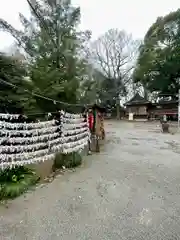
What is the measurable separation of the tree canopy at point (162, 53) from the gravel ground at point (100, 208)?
77.4 ft

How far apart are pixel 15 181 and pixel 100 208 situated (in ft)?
5.13

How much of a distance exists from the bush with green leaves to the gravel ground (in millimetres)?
198

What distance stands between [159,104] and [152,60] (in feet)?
18.0

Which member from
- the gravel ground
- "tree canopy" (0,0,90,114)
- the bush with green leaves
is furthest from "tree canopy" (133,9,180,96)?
the bush with green leaves

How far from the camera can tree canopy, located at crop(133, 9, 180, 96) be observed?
87.7ft

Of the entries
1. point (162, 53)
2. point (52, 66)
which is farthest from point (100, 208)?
point (162, 53)

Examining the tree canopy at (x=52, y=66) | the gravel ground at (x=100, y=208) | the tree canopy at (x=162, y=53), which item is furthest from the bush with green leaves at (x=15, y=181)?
the tree canopy at (x=162, y=53)

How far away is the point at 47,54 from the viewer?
7.92 m

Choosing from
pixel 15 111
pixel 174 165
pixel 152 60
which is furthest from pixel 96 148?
pixel 152 60

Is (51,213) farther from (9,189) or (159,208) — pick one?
(159,208)

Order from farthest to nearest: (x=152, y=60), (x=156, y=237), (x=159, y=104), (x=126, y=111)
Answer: (x=126, y=111), (x=159, y=104), (x=152, y=60), (x=156, y=237)

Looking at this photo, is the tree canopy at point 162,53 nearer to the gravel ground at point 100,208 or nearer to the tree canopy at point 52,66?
the tree canopy at point 52,66

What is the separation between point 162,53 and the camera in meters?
27.3

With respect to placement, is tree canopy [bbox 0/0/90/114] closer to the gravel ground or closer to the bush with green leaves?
the bush with green leaves
